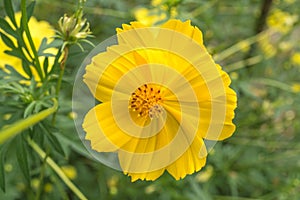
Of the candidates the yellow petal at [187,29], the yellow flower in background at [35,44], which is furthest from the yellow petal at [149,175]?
the yellow flower in background at [35,44]

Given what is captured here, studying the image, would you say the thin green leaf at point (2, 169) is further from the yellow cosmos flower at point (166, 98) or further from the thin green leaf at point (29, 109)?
the yellow cosmos flower at point (166, 98)

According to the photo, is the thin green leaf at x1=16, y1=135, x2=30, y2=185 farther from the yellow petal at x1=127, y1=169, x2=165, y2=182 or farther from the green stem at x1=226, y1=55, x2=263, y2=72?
the green stem at x1=226, y1=55, x2=263, y2=72

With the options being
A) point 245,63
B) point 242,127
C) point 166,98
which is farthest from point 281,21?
point 166,98

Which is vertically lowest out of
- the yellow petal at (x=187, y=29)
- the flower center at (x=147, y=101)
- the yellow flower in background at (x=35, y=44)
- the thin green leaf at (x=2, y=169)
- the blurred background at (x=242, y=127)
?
the blurred background at (x=242, y=127)

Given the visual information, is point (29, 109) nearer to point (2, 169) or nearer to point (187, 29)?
point (2, 169)

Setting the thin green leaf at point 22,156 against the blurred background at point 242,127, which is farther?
the blurred background at point 242,127

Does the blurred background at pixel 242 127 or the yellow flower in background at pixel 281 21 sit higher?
the yellow flower in background at pixel 281 21

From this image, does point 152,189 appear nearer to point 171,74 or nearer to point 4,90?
point 4,90

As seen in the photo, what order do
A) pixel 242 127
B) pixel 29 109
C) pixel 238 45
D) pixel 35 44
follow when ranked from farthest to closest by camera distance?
pixel 242 127
pixel 238 45
pixel 35 44
pixel 29 109
